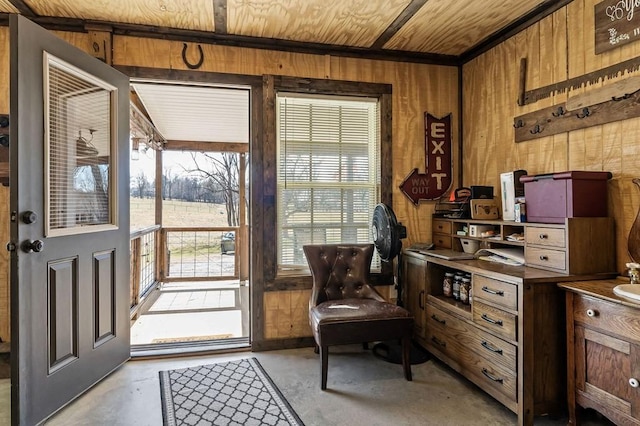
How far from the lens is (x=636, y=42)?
6.54 ft

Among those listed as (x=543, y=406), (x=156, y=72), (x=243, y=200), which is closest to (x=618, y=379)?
(x=543, y=406)

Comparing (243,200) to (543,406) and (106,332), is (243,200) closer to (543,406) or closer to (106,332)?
(106,332)

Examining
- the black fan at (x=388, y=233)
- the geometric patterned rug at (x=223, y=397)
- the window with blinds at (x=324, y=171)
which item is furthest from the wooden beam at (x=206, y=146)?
the geometric patterned rug at (x=223, y=397)

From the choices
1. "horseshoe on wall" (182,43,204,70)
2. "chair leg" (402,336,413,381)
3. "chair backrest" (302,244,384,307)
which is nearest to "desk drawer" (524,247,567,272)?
"chair leg" (402,336,413,381)

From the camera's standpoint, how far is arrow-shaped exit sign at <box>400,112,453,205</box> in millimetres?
3371

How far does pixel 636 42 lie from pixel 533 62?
0.72m

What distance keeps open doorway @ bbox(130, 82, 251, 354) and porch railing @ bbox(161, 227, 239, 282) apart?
0.05 feet

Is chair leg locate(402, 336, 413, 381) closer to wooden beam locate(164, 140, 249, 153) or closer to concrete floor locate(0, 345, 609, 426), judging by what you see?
concrete floor locate(0, 345, 609, 426)

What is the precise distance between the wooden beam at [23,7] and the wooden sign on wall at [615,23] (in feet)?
12.1

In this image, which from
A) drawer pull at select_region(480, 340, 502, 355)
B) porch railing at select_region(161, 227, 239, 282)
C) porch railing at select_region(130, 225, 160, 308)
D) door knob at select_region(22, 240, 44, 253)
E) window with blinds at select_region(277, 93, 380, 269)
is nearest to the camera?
door knob at select_region(22, 240, 44, 253)

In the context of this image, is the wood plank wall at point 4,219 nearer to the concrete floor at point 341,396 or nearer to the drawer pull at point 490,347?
the concrete floor at point 341,396

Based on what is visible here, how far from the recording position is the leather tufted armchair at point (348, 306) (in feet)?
7.92

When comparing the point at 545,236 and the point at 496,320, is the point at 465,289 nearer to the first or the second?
the point at 496,320

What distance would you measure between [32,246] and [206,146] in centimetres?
450
